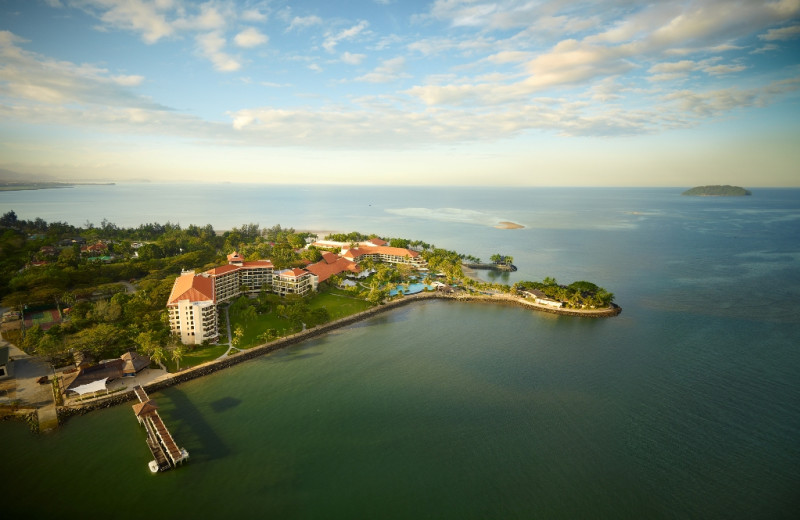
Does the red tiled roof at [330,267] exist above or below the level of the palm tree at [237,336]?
above

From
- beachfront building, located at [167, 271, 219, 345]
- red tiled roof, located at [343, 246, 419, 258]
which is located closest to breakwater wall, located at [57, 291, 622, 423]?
beachfront building, located at [167, 271, 219, 345]

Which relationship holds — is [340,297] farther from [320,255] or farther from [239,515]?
[239,515]

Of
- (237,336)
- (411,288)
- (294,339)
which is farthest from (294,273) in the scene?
(411,288)

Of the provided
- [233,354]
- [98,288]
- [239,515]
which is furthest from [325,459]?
[98,288]

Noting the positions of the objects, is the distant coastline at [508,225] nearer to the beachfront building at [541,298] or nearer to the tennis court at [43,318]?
the beachfront building at [541,298]

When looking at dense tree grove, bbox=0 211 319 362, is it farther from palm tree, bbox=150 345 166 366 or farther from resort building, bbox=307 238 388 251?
resort building, bbox=307 238 388 251

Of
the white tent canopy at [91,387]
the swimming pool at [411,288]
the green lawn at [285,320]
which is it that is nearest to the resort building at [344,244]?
the swimming pool at [411,288]
